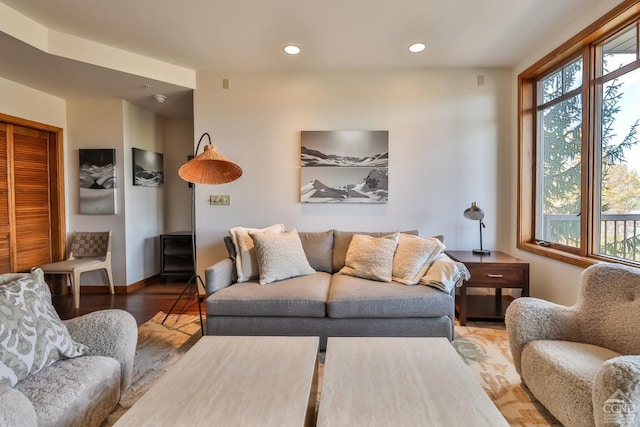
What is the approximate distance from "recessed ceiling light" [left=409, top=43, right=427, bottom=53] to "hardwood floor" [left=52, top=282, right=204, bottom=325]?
3.32m

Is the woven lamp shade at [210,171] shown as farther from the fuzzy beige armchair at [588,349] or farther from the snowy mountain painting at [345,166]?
the fuzzy beige armchair at [588,349]

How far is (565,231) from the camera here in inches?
117

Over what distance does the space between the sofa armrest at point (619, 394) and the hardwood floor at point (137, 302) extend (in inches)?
124

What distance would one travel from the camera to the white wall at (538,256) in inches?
101

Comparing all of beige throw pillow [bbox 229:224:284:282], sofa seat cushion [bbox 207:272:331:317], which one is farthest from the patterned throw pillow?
beige throw pillow [bbox 229:224:284:282]

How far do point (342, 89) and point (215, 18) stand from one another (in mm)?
1480

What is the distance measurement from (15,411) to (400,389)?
1.32 meters

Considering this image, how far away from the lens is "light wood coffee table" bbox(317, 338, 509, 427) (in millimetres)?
1151

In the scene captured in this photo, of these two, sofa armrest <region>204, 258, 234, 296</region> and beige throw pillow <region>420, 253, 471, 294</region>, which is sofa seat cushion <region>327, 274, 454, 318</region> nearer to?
beige throw pillow <region>420, 253, 471, 294</region>

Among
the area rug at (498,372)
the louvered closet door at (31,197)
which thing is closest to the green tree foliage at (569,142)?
the area rug at (498,372)

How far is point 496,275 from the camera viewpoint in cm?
295

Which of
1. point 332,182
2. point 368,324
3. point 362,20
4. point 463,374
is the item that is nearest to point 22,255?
point 332,182

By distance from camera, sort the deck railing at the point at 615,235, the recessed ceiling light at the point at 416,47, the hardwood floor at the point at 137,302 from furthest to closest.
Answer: the hardwood floor at the point at 137,302, the recessed ceiling light at the point at 416,47, the deck railing at the point at 615,235

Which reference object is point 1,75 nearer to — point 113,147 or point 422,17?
point 113,147
